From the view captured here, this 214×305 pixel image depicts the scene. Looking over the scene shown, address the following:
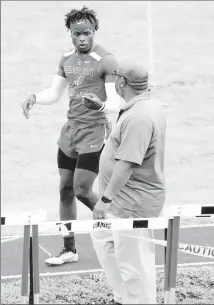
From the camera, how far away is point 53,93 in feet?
20.4

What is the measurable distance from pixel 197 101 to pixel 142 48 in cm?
343

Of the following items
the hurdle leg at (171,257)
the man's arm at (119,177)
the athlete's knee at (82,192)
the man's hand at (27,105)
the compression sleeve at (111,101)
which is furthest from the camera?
the athlete's knee at (82,192)

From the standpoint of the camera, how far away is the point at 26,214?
15.7ft

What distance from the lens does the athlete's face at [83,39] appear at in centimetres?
598

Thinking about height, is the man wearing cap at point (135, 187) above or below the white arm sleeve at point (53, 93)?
below

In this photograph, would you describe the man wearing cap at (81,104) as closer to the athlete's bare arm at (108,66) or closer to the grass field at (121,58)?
the athlete's bare arm at (108,66)

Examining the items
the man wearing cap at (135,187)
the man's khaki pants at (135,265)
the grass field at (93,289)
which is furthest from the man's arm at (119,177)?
the grass field at (93,289)

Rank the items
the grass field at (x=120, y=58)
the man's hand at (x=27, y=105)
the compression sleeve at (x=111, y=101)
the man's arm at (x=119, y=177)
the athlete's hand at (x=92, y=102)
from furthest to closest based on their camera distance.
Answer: the grass field at (x=120, y=58), the man's hand at (x=27, y=105), the compression sleeve at (x=111, y=101), the athlete's hand at (x=92, y=102), the man's arm at (x=119, y=177)

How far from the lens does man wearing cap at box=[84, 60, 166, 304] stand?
5.00m

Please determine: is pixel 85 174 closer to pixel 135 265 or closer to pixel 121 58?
pixel 135 265

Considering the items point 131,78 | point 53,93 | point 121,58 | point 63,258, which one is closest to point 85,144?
point 53,93

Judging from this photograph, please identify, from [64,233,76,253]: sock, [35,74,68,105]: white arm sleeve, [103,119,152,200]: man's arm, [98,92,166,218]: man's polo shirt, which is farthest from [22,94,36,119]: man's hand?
[103,119,152,200]: man's arm

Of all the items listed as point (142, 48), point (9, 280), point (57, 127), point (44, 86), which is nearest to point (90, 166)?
point (9, 280)

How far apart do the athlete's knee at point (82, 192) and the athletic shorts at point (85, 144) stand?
0.15 m
